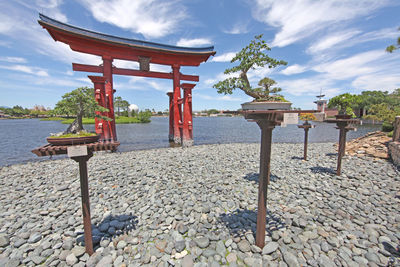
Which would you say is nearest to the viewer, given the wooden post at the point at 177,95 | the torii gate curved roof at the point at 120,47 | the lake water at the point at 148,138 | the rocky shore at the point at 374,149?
the rocky shore at the point at 374,149

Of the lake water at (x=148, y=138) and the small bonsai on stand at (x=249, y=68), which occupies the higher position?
the small bonsai on stand at (x=249, y=68)

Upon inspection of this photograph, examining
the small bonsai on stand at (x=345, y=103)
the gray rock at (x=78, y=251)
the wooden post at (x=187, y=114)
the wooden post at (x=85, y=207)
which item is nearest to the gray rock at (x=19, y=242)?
the gray rock at (x=78, y=251)

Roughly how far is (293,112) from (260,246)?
2273 millimetres

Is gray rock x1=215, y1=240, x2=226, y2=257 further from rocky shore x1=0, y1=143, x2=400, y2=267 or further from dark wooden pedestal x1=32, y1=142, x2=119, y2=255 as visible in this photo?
dark wooden pedestal x1=32, y1=142, x2=119, y2=255

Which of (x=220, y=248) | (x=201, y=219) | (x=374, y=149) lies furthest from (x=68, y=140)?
(x=374, y=149)

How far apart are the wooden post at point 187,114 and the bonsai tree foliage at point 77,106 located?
845cm

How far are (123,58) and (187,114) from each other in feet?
17.6

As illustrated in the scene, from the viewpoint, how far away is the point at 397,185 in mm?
4977

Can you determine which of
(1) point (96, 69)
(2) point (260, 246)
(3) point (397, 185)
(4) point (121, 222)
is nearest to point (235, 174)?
(2) point (260, 246)

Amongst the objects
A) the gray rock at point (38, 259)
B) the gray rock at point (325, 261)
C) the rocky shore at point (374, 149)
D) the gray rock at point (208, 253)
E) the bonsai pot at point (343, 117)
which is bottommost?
the gray rock at point (38, 259)

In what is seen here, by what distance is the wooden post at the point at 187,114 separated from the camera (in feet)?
37.4

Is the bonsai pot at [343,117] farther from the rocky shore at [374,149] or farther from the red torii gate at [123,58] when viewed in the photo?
the red torii gate at [123,58]

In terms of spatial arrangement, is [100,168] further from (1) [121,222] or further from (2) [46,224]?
(1) [121,222]

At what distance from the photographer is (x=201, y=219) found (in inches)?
139
